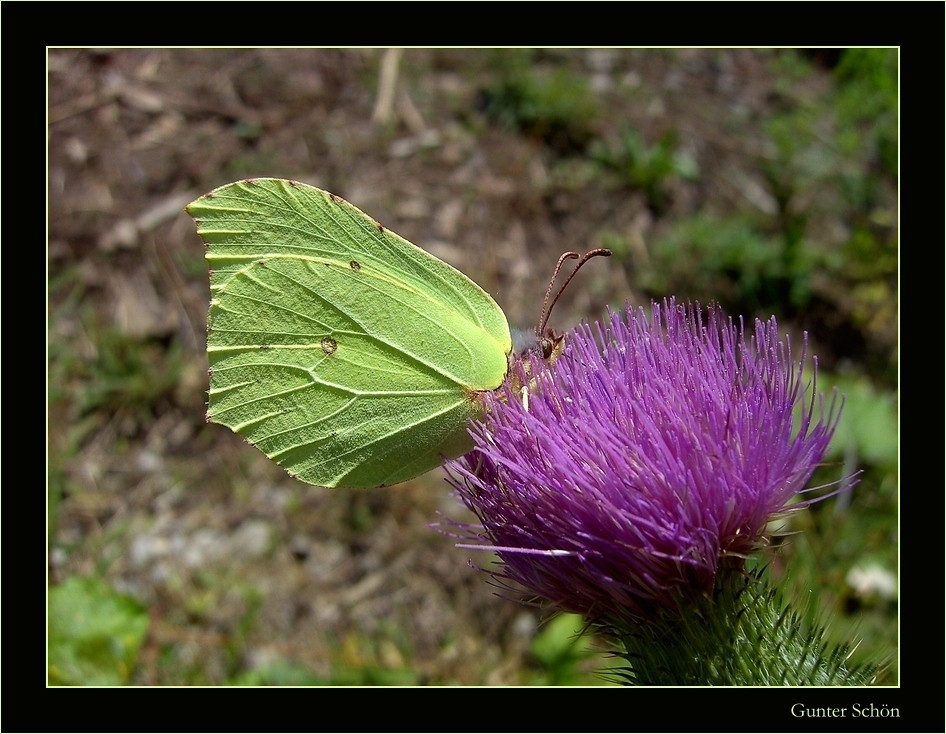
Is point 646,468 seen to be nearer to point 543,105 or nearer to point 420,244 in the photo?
point 420,244

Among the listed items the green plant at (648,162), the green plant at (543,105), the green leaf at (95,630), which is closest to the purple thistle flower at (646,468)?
the green leaf at (95,630)

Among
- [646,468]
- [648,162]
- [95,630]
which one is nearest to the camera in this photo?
[646,468]

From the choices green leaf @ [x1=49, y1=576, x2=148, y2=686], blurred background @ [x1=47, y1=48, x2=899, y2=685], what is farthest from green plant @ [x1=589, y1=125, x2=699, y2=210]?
green leaf @ [x1=49, y1=576, x2=148, y2=686]

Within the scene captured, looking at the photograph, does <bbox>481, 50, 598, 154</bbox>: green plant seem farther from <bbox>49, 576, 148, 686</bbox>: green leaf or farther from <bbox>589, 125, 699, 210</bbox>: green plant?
<bbox>49, 576, 148, 686</bbox>: green leaf

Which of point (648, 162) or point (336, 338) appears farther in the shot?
point (648, 162)

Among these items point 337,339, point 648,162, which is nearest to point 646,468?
point 337,339

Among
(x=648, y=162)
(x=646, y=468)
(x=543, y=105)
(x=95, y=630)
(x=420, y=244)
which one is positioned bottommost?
(x=95, y=630)

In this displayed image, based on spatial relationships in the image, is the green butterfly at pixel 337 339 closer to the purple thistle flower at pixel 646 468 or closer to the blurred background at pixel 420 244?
the purple thistle flower at pixel 646 468
